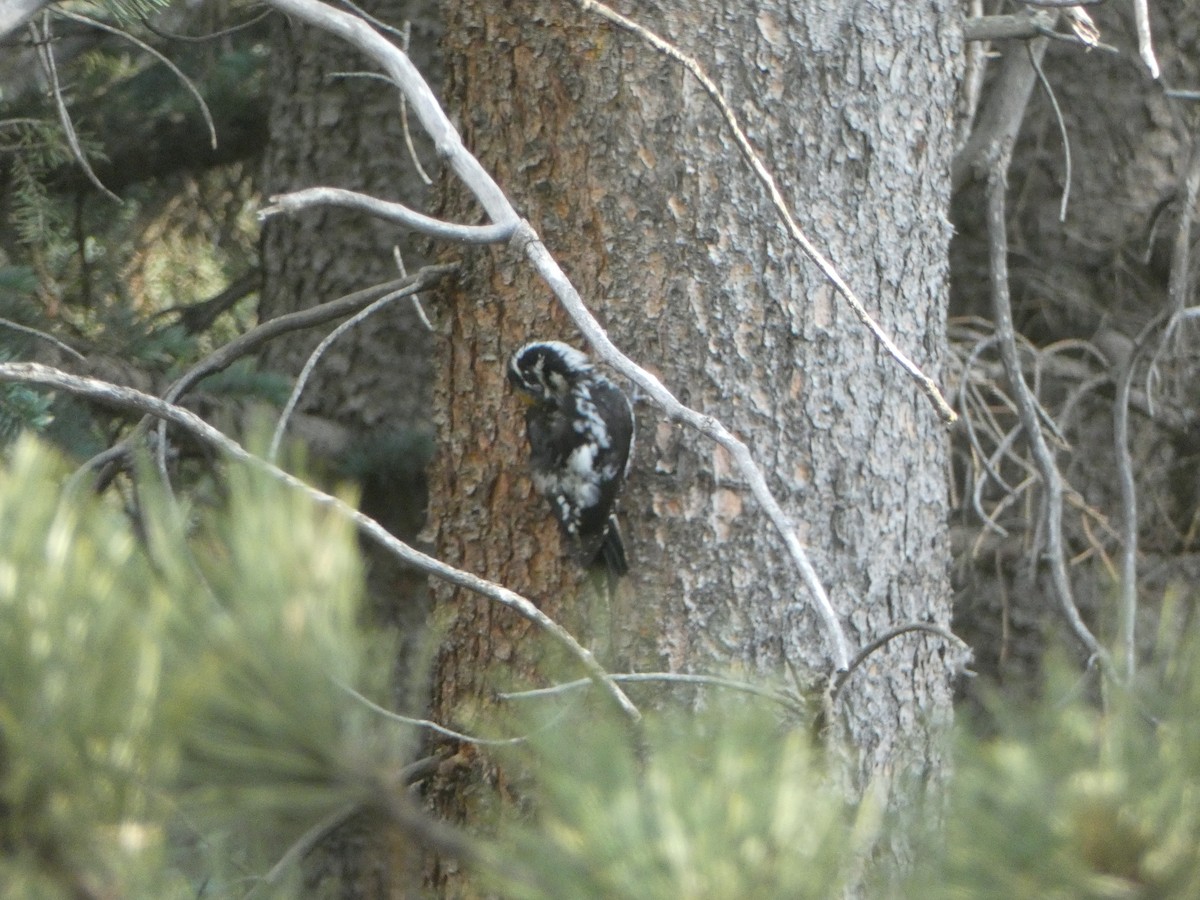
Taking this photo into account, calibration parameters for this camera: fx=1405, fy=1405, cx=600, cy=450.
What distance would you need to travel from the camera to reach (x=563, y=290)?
1606 millimetres

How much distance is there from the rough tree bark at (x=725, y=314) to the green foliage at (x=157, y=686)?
1339 millimetres

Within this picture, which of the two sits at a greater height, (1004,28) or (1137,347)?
(1004,28)

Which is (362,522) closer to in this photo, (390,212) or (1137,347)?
(390,212)

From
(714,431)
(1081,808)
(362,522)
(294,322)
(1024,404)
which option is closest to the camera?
(1081,808)

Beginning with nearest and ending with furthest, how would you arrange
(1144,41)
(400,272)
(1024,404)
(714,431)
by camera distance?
(714,431)
(1144,41)
(1024,404)
(400,272)

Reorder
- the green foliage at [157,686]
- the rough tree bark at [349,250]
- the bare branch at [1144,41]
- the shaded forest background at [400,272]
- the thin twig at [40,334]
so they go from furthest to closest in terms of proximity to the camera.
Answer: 1. the rough tree bark at [349,250]
2. the shaded forest background at [400,272]
3. the thin twig at [40,334]
4. the bare branch at [1144,41]
5. the green foliage at [157,686]

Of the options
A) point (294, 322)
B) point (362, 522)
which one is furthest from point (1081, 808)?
point (294, 322)

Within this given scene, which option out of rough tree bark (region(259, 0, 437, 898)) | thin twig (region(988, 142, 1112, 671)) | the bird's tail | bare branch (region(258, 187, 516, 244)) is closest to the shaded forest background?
rough tree bark (region(259, 0, 437, 898))

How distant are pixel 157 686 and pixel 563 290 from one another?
961mm

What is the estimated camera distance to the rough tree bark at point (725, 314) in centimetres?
207

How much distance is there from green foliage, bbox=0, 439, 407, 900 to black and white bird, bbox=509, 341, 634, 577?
50.4 inches

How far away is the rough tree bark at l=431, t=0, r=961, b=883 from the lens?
81.6 inches

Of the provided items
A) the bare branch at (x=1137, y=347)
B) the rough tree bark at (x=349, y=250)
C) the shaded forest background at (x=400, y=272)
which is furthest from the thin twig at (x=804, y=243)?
the rough tree bark at (x=349, y=250)

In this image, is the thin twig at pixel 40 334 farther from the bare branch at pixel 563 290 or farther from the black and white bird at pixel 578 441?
the bare branch at pixel 563 290
